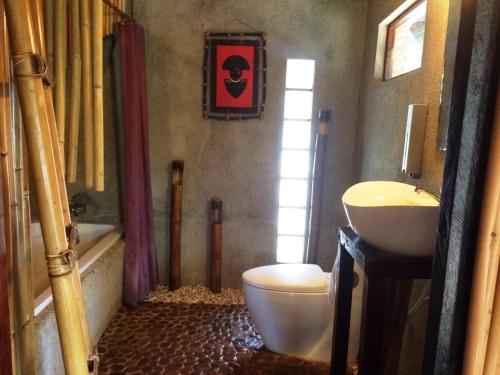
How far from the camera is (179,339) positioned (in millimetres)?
2080

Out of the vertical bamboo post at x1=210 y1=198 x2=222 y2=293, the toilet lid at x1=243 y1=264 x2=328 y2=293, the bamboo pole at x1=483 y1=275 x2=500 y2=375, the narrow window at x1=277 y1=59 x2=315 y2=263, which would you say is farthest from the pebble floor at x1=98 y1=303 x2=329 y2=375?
the bamboo pole at x1=483 y1=275 x2=500 y2=375

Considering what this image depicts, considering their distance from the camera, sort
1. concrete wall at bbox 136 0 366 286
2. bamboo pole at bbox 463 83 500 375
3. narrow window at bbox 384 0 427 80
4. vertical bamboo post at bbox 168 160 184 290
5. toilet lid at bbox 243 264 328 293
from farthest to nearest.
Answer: vertical bamboo post at bbox 168 160 184 290, concrete wall at bbox 136 0 366 286, toilet lid at bbox 243 264 328 293, narrow window at bbox 384 0 427 80, bamboo pole at bbox 463 83 500 375

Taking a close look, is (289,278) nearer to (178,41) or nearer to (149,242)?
(149,242)

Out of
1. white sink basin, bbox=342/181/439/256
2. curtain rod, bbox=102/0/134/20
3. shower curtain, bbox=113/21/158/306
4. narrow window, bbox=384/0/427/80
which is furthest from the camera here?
shower curtain, bbox=113/21/158/306

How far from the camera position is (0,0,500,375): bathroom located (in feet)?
4.89

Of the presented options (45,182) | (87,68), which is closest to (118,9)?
(87,68)

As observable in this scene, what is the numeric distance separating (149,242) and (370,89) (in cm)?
188

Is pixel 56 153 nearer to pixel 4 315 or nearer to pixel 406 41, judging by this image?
pixel 4 315

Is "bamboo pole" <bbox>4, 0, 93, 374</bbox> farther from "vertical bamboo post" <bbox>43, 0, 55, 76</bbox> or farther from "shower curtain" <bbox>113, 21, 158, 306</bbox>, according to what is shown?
"shower curtain" <bbox>113, 21, 158, 306</bbox>

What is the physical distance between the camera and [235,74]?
2510mm

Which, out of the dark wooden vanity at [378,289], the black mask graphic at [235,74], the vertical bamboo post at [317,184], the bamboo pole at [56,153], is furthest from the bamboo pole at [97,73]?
the vertical bamboo post at [317,184]

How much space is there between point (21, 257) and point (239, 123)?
1.86m

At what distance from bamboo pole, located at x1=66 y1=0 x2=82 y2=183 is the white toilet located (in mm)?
1119

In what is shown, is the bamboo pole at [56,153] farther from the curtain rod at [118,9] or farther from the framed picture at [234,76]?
the framed picture at [234,76]
